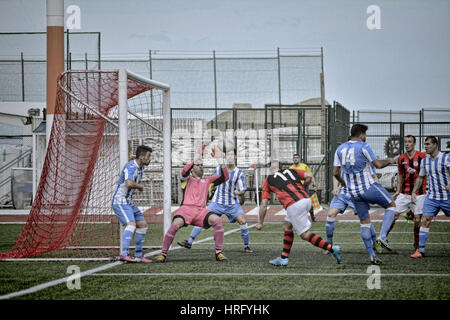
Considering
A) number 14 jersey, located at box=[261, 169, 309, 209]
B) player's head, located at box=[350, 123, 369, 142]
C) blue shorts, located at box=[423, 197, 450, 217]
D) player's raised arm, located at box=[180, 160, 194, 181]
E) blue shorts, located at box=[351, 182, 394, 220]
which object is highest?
player's head, located at box=[350, 123, 369, 142]

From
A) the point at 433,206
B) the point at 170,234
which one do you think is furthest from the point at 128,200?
the point at 433,206

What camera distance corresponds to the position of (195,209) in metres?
9.34

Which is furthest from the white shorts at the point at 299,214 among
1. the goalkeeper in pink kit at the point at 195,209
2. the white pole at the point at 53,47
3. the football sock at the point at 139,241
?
the white pole at the point at 53,47

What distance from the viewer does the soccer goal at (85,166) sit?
10016mm

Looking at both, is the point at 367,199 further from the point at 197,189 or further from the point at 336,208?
the point at 197,189

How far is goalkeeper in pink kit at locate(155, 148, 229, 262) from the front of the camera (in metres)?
9.23

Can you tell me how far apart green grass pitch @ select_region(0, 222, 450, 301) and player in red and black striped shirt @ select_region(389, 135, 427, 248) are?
0.67m

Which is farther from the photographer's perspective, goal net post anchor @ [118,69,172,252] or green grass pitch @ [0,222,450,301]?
goal net post anchor @ [118,69,172,252]

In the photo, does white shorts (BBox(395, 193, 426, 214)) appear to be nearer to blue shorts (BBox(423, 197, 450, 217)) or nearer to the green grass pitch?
the green grass pitch

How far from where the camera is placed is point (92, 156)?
10.8 metres

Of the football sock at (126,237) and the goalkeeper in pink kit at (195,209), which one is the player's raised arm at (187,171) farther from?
the football sock at (126,237)

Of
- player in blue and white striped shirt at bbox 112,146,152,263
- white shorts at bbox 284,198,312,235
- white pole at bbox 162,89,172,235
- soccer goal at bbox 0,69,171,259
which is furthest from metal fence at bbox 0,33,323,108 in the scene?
white shorts at bbox 284,198,312,235
